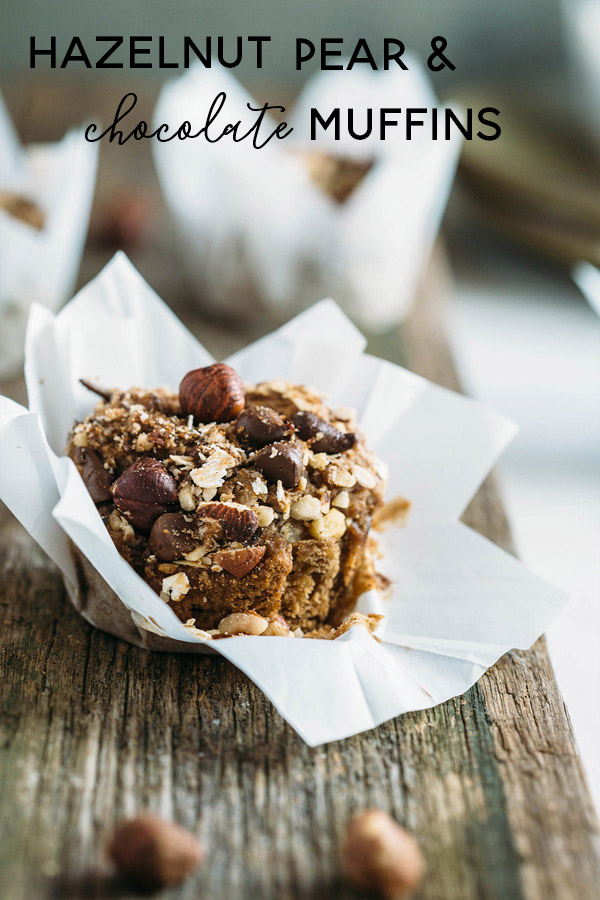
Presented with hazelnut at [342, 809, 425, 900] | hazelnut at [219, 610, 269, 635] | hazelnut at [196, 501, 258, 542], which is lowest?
hazelnut at [219, 610, 269, 635]

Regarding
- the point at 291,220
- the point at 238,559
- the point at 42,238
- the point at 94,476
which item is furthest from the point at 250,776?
the point at 291,220

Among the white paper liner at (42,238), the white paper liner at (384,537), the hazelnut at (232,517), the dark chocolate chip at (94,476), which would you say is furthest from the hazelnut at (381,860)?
the white paper liner at (42,238)

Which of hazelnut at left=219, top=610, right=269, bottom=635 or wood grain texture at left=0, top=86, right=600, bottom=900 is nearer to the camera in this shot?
wood grain texture at left=0, top=86, right=600, bottom=900

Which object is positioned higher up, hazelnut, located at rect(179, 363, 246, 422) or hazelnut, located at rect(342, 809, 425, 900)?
hazelnut, located at rect(179, 363, 246, 422)

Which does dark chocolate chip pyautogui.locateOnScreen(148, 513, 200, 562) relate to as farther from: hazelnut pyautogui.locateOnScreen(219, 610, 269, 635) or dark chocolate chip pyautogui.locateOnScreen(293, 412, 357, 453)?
dark chocolate chip pyautogui.locateOnScreen(293, 412, 357, 453)

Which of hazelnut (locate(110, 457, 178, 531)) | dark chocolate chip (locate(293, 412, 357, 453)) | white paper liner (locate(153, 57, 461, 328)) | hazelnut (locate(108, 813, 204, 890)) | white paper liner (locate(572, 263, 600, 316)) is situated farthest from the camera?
white paper liner (locate(572, 263, 600, 316))

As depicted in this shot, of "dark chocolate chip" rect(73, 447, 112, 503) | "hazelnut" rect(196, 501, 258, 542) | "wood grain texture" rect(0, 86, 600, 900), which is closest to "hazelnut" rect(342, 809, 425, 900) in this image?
"wood grain texture" rect(0, 86, 600, 900)

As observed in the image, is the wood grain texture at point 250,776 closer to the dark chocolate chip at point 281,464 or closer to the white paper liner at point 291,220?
the dark chocolate chip at point 281,464
